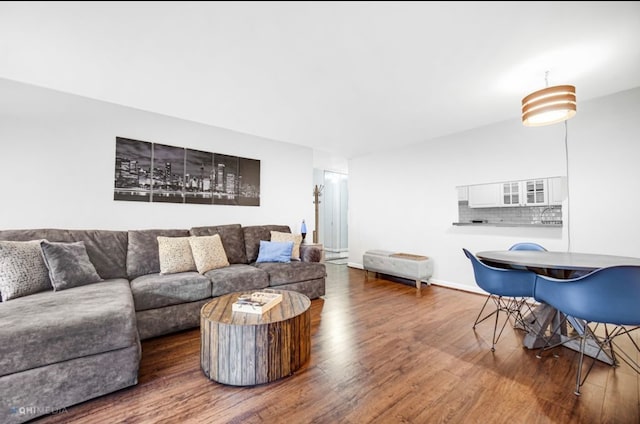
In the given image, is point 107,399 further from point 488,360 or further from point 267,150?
point 267,150

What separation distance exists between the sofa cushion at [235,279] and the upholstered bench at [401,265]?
2285 mm

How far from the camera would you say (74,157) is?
9.35 feet

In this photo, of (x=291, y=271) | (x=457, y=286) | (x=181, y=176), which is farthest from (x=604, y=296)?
(x=181, y=176)

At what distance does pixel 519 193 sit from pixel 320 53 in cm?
317

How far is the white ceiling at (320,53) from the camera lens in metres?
1.65

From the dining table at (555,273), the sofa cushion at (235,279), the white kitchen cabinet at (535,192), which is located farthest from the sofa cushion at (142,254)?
the white kitchen cabinet at (535,192)

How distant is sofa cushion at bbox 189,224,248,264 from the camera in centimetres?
341

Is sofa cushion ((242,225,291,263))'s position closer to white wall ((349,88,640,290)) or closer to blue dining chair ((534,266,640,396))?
white wall ((349,88,640,290))

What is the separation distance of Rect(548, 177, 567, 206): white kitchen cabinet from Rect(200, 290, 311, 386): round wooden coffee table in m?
3.40

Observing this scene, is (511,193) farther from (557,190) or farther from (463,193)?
(463,193)

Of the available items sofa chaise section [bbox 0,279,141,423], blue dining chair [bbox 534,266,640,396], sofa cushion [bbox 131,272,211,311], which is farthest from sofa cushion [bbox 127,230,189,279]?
blue dining chair [bbox 534,266,640,396]

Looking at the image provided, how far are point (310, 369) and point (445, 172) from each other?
3.67 meters

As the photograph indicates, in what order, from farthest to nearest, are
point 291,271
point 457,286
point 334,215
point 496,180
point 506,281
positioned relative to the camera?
1. point 334,215
2. point 457,286
3. point 496,180
4. point 291,271
5. point 506,281

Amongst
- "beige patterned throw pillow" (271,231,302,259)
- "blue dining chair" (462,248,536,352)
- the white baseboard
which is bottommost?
the white baseboard
